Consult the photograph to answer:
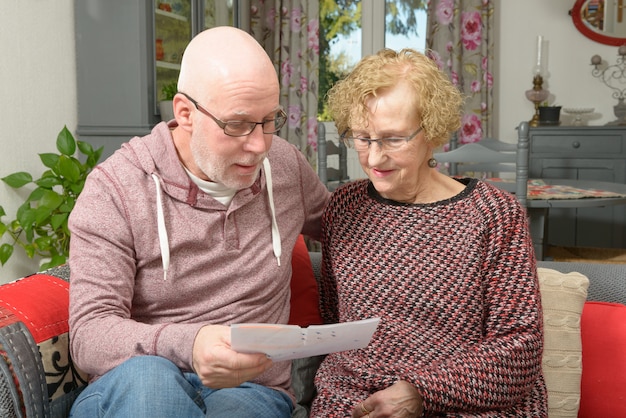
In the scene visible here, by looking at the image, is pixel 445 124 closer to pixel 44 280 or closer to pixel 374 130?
pixel 374 130

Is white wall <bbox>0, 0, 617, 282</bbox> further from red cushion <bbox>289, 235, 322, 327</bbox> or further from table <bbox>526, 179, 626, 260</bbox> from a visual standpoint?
table <bbox>526, 179, 626, 260</bbox>

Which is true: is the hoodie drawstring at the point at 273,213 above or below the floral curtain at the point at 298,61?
below

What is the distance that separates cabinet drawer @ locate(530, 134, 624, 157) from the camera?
4.38 metres

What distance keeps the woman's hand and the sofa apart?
302mm

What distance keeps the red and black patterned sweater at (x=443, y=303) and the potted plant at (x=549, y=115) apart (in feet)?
10.8

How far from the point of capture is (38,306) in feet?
4.63

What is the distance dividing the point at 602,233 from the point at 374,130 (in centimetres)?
352

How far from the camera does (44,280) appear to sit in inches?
60.1

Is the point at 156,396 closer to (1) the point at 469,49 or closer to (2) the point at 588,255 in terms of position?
(2) the point at 588,255

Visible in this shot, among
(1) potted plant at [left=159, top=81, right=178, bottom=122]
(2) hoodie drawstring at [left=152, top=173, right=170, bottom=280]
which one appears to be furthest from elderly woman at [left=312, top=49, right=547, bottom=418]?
(1) potted plant at [left=159, top=81, right=178, bottom=122]

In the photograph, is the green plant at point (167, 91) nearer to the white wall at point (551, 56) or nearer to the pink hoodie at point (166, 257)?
the pink hoodie at point (166, 257)

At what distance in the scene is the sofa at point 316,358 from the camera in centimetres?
130

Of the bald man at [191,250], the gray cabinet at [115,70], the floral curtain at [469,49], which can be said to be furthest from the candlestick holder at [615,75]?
the bald man at [191,250]

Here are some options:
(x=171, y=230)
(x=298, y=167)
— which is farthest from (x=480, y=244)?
(x=171, y=230)
